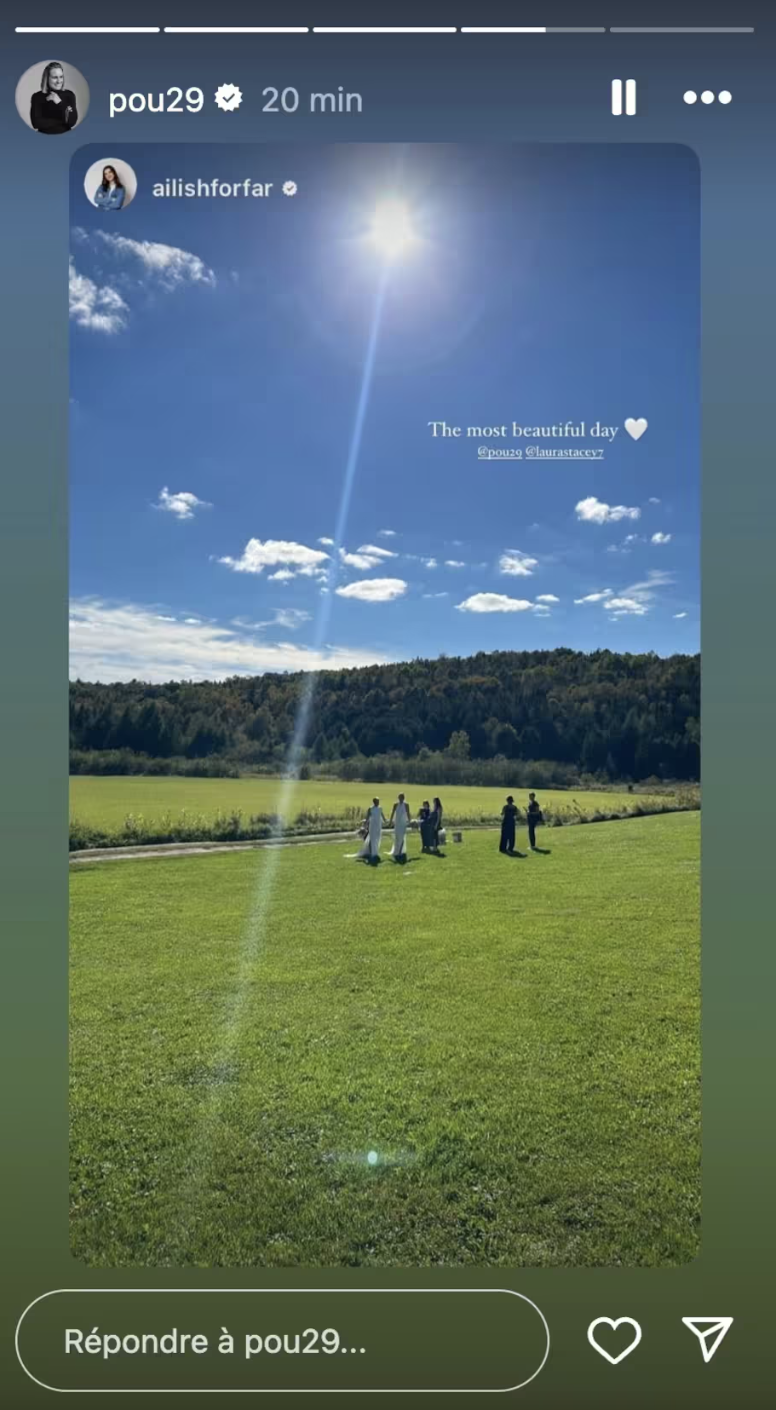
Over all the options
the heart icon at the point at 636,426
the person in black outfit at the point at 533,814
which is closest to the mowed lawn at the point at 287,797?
the person in black outfit at the point at 533,814

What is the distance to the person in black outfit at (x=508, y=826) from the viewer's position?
324 centimetres

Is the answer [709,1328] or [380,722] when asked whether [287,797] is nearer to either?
[380,722]

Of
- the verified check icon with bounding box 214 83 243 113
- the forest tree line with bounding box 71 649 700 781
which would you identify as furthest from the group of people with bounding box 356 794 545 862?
the verified check icon with bounding box 214 83 243 113

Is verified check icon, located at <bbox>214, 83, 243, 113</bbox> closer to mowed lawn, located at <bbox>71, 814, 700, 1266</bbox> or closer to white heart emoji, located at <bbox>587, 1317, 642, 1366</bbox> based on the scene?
mowed lawn, located at <bbox>71, 814, 700, 1266</bbox>

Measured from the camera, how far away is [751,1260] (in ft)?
7.79

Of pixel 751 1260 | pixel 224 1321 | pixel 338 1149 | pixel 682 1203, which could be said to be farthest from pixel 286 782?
pixel 751 1260

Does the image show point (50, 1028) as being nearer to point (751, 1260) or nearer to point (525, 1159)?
point (525, 1159)

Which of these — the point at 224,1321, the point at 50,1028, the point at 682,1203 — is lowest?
the point at 224,1321

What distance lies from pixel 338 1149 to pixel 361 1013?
2.42 ft

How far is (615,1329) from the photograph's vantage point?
7.64ft

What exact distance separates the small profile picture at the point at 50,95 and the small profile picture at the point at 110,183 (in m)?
0.19

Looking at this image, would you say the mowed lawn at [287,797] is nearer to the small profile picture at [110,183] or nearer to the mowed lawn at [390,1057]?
the mowed lawn at [390,1057]

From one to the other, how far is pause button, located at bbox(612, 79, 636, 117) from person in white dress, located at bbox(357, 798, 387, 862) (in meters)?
3.37
